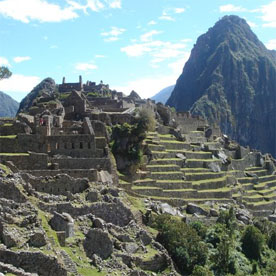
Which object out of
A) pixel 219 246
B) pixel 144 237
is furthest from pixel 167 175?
pixel 144 237

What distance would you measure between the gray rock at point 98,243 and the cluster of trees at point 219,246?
6.27 m

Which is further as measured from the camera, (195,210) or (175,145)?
(175,145)

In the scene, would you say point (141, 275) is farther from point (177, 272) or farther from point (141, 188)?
point (141, 188)

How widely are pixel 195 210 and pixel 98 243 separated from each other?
55.6 ft

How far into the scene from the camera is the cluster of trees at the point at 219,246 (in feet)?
105

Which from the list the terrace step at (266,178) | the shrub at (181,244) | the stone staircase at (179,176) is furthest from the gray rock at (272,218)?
the shrub at (181,244)

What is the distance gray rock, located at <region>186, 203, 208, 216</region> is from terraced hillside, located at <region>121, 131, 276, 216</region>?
793 millimetres

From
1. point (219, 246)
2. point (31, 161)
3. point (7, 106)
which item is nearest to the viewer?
point (31, 161)

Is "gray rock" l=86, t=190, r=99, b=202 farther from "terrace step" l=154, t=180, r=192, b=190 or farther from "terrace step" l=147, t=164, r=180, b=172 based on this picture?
"terrace step" l=147, t=164, r=180, b=172

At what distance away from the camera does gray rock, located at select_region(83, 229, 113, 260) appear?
2592cm

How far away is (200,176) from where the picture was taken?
49.9 m

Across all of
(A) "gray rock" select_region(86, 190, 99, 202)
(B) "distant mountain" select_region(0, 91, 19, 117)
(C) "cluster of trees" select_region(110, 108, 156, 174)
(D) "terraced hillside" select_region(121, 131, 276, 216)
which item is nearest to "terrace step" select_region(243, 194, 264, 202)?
(D) "terraced hillside" select_region(121, 131, 276, 216)

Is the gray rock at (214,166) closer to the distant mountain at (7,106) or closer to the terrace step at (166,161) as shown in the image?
the terrace step at (166,161)

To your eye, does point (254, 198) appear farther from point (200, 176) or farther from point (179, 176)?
point (179, 176)
